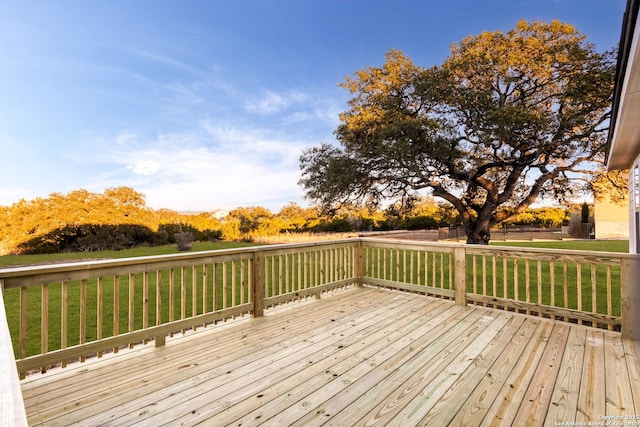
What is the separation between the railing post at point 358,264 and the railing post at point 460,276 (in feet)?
5.29

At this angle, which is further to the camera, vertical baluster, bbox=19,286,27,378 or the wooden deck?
vertical baluster, bbox=19,286,27,378

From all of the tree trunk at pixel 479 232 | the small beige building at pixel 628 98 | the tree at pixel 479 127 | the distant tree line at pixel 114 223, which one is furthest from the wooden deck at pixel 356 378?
the distant tree line at pixel 114 223

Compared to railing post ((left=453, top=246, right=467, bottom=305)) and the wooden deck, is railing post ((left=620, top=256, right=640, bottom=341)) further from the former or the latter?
railing post ((left=453, top=246, right=467, bottom=305))

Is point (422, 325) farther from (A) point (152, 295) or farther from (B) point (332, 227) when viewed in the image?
(B) point (332, 227)

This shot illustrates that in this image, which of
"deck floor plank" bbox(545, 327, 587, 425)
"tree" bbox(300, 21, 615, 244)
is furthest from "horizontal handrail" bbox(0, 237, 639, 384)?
"tree" bbox(300, 21, 615, 244)

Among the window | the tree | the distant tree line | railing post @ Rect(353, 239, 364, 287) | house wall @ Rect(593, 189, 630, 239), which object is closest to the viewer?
the window

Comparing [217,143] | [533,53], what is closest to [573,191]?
[533,53]

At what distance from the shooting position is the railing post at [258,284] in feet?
12.8

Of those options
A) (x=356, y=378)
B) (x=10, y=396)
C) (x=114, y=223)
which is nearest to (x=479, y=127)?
(x=356, y=378)

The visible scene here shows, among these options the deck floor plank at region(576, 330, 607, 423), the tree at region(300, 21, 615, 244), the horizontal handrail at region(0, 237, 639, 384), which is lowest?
the deck floor plank at region(576, 330, 607, 423)

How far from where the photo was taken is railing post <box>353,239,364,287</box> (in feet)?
17.9

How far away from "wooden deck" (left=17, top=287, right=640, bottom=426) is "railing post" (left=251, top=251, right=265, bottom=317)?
0.32 metres

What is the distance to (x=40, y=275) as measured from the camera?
2.43 meters

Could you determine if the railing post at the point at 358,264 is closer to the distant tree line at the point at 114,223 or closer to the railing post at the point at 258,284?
the railing post at the point at 258,284
